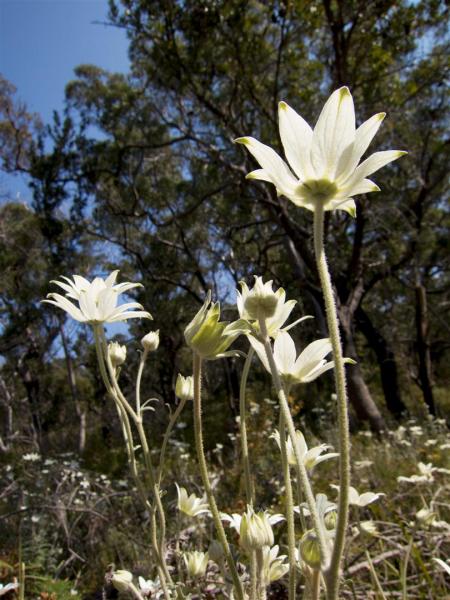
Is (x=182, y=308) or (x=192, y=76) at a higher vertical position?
(x=192, y=76)

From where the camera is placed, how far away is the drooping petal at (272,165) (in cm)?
57

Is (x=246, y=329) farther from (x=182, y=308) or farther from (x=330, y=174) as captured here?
(x=182, y=308)

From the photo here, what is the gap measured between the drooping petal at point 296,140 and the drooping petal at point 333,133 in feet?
0.04

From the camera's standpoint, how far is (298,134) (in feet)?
2.06

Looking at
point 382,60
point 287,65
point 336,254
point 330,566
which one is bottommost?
point 330,566

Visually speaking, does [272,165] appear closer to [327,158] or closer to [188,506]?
[327,158]

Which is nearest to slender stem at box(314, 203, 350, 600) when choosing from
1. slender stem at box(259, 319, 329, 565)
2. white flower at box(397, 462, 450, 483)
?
slender stem at box(259, 319, 329, 565)

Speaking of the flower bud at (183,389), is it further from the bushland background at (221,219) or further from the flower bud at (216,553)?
the bushland background at (221,219)

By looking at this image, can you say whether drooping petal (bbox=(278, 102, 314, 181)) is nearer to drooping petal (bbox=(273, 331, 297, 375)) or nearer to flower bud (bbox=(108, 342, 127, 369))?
drooping petal (bbox=(273, 331, 297, 375))

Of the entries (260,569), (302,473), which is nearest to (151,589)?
(260,569)

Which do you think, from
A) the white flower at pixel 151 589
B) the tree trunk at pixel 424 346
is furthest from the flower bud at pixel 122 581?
the tree trunk at pixel 424 346

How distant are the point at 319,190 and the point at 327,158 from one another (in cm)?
5

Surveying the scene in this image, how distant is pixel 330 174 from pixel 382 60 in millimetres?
7295

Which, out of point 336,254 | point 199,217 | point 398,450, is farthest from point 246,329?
point 199,217
